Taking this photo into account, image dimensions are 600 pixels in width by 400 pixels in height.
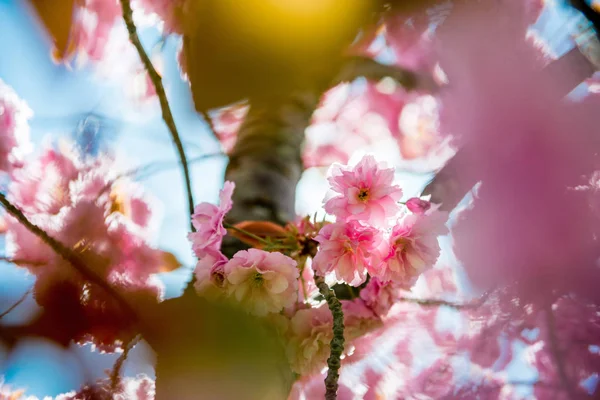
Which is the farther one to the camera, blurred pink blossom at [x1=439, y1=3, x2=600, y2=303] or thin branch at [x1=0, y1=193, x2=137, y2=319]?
blurred pink blossom at [x1=439, y1=3, x2=600, y2=303]

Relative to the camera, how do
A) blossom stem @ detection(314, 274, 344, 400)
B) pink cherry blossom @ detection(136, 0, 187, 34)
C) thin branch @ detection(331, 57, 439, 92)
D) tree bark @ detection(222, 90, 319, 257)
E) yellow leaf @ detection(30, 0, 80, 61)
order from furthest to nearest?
thin branch @ detection(331, 57, 439, 92)
pink cherry blossom @ detection(136, 0, 187, 34)
yellow leaf @ detection(30, 0, 80, 61)
tree bark @ detection(222, 90, 319, 257)
blossom stem @ detection(314, 274, 344, 400)

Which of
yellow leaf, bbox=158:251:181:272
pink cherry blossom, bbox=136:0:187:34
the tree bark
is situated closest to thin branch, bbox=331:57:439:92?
the tree bark

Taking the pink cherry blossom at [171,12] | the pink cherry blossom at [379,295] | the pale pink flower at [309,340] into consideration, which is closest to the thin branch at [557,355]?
the pink cherry blossom at [379,295]

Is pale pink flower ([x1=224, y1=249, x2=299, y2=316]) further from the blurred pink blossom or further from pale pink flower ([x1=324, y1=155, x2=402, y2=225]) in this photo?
the blurred pink blossom

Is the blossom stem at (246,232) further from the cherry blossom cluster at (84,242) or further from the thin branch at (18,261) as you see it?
the thin branch at (18,261)

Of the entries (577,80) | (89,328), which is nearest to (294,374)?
(89,328)

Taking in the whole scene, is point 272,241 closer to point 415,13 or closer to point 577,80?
point 577,80
